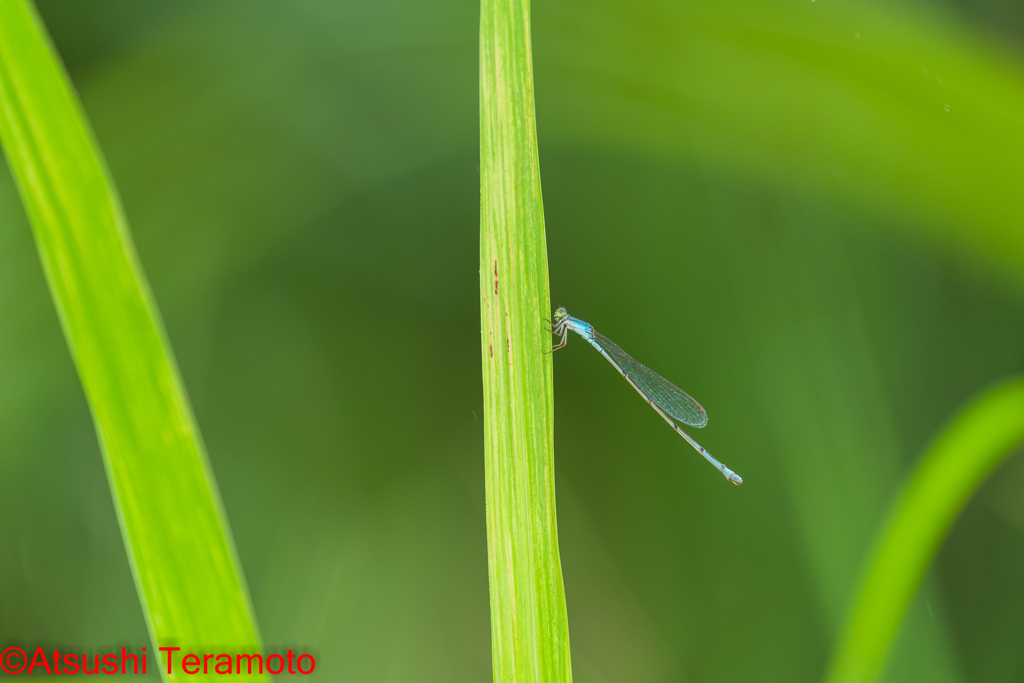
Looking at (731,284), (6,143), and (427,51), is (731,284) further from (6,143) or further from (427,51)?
(6,143)

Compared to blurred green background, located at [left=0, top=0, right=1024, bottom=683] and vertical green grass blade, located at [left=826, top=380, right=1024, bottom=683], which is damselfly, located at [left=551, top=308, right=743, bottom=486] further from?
vertical green grass blade, located at [left=826, top=380, right=1024, bottom=683]

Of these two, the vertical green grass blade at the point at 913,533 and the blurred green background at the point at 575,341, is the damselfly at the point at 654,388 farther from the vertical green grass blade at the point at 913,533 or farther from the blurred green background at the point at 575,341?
the vertical green grass blade at the point at 913,533

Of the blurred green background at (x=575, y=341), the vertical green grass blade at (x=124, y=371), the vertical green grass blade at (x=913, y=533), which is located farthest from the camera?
the blurred green background at (x=575, y=341)

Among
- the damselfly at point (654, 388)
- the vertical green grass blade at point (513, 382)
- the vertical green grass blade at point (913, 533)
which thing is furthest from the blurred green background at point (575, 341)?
the vertical green grass blade at point (513, 382)

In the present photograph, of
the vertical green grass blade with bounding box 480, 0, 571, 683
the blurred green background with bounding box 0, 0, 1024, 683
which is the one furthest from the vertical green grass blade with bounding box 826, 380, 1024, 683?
the vertical green grass blade with bounding box 480, 0, 571, 683

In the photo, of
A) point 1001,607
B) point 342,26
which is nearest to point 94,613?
point 342,26
